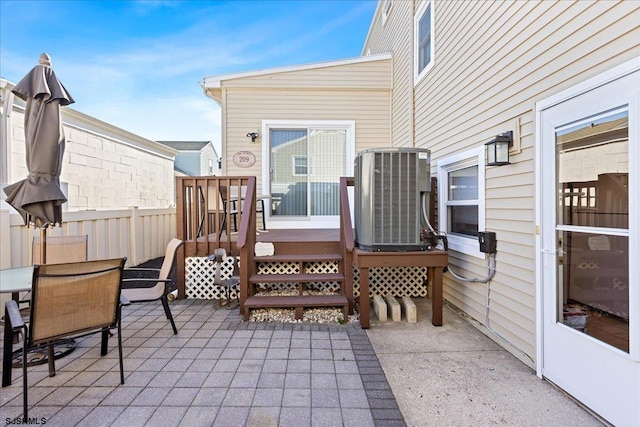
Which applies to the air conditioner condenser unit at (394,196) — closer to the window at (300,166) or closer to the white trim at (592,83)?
the white trim at (592,83)

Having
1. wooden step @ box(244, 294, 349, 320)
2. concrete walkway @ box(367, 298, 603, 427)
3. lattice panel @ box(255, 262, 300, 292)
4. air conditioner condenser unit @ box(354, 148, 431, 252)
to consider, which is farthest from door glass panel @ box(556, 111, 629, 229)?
lattice panel @ box(255, 262, 300, 292)

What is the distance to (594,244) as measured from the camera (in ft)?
6.85

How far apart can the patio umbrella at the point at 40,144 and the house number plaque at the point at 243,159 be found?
3.24 meters

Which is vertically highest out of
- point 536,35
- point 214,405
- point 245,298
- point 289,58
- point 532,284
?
point 289,58

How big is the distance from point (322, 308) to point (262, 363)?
4.39 feet

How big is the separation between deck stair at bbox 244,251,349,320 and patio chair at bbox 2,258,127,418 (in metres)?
1.48

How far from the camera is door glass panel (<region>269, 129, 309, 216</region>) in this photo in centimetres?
605

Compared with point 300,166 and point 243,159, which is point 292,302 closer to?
point 300,166

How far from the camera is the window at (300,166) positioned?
604 centimetres

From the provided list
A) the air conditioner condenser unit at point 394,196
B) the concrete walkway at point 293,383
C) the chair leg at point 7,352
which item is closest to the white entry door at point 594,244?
the concrete walkway at point 293,383

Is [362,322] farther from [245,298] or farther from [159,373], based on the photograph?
[159,373]

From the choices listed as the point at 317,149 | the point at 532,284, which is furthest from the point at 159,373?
the point at 317,149

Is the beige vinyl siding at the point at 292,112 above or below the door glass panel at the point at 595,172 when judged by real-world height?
above

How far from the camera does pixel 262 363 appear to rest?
2.57 m
